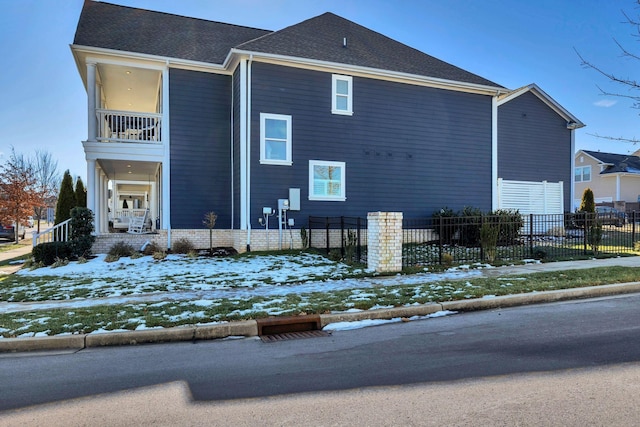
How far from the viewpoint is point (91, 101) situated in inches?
548

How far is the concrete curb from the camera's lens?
5188 mm

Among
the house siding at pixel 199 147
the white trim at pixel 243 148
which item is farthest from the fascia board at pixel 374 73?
the house siding at pixel 199 147

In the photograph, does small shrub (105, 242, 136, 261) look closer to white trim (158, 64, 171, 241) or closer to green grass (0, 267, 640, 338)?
white trim (158, 64, 171, 241)

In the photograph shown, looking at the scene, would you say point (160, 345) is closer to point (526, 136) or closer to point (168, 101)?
point (168, 101)

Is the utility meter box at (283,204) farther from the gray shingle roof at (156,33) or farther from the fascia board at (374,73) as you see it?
the gray shingle roof at (156,33)

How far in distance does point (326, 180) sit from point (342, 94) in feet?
10.7

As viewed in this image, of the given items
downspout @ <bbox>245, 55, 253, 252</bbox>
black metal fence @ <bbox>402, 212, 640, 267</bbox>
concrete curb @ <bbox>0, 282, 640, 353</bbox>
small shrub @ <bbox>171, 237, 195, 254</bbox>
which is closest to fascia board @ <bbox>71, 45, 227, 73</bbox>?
downspout @ <bbox>245, 55, 253, 252</bbox>

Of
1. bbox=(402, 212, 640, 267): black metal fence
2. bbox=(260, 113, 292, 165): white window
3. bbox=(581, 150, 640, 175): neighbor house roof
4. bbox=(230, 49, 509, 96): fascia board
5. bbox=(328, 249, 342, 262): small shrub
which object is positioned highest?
bbox=(230, 49, 509, 96): fascia board

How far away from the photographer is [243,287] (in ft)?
27.9

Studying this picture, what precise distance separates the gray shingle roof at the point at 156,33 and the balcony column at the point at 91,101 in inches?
32.1

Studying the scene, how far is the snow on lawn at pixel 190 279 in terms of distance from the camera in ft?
25.2

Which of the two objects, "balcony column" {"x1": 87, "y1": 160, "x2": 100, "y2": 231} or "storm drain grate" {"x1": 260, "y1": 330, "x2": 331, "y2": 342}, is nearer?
"storm drain grate" {"x1": 260, "y1": 330, "x2": 331, "y2": 342}

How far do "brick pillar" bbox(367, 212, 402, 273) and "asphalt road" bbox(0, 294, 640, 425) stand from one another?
3.86 meters

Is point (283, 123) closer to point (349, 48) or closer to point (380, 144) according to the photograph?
point (380, 144)
